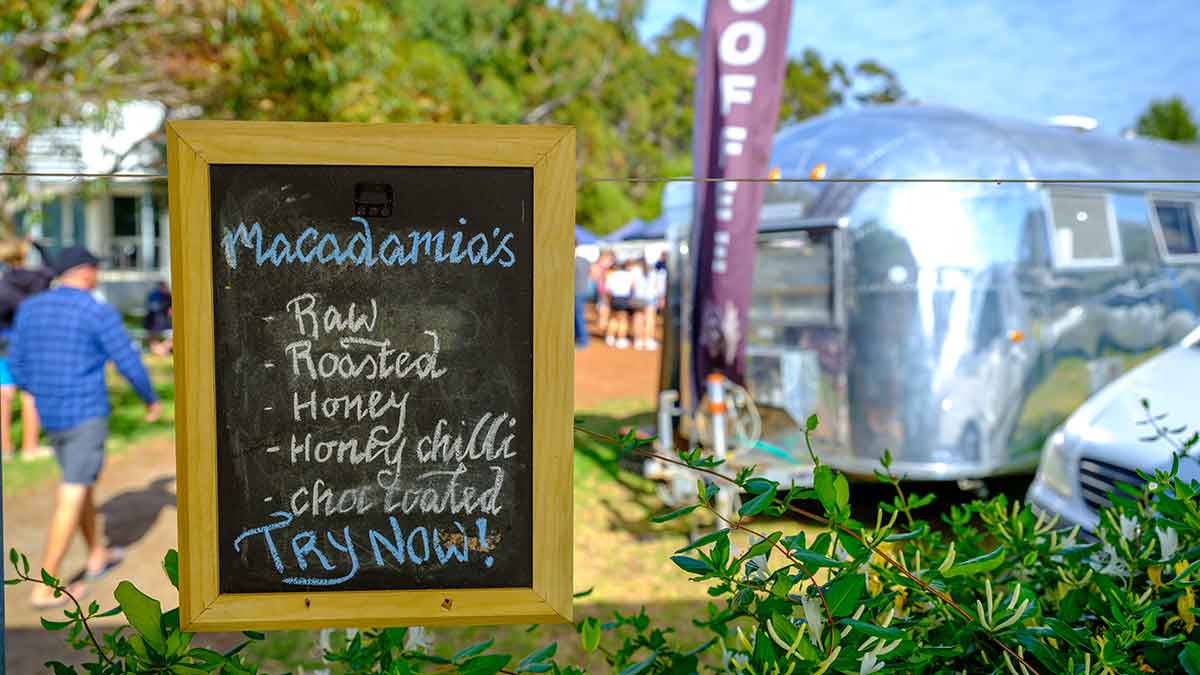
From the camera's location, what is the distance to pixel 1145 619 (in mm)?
1605

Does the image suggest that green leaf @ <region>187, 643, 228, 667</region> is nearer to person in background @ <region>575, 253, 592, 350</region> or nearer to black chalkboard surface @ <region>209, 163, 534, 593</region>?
black chalkboard surface @ <region>209, 163, 534, 593</region>

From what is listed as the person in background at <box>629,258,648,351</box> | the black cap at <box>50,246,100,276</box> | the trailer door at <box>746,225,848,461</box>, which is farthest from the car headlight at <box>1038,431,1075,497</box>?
the person in background at <box>629,258,648,351</box>

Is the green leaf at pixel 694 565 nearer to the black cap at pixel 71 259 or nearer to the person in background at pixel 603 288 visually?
the black cap at pixel 71 259

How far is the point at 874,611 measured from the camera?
5.80 ft

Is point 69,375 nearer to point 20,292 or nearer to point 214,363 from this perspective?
point 214,363

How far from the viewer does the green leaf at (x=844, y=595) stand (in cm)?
154

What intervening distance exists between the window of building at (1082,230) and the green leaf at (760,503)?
17.3ft

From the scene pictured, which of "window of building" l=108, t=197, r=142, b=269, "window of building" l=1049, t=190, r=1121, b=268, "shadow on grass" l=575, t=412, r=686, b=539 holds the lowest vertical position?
"shadow on grass" l=575, t=412, r=686, b=539

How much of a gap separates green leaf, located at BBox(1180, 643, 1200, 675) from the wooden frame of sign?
0.92 m

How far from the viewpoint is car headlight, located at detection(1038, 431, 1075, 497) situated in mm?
4598

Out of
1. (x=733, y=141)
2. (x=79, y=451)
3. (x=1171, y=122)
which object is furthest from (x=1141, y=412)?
(x=1171, y=122)

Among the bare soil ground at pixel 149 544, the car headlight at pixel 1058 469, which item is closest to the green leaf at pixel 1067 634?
the bare soil ground at pixel 149 544

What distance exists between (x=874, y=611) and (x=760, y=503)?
345 mm

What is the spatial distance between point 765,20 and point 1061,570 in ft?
14.8
